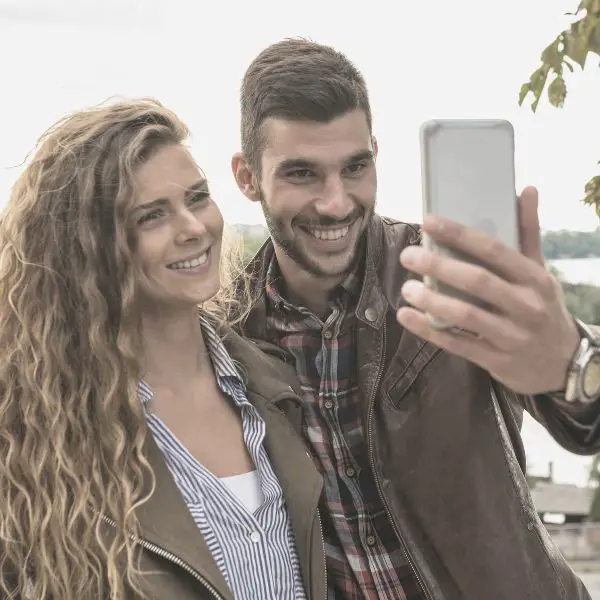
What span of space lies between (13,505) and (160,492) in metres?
0.26

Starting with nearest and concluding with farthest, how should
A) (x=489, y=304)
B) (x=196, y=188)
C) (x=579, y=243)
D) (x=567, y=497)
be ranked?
(x=489, y=304) < (x=196, y=188) < (x=579, y=243) < (x=567, y=497)

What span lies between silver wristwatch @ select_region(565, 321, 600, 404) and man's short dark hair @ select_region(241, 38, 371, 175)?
0.99 meters

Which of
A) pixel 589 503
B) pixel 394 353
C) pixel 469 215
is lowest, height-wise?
pixel 589 503

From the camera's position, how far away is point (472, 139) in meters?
1.07

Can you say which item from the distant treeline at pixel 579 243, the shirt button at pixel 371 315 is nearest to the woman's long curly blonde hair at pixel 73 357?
the shirt button at pixel 371 315

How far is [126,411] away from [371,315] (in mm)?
565

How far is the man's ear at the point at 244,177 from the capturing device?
2.19 meters

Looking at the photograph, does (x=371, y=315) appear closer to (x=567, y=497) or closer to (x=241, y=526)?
(x=241, y=526)

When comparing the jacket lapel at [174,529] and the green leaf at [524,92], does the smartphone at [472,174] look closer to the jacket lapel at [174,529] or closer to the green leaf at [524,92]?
the green leaf at [524,92]

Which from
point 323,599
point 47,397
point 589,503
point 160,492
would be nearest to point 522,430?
point 323,599

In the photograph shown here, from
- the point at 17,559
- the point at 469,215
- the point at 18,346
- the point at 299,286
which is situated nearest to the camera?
the point at 469,215

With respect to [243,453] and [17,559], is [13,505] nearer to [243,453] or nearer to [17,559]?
[17,559]

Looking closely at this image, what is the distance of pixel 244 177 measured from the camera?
2240 millimetres

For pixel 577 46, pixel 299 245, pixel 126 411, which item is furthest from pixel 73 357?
pixel 577 46
